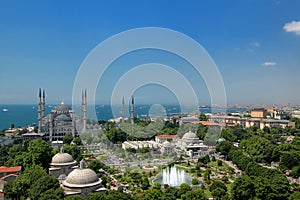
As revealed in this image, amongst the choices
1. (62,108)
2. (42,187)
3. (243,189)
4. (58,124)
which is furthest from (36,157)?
(62,108)

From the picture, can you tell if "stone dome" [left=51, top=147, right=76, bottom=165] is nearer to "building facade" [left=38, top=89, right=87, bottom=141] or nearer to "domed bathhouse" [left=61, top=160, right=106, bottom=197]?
"domed bathhouse" [left=61, top=160, right=106, bottom=197]

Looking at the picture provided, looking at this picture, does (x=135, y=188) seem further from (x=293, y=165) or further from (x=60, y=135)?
(x=60, y=135)

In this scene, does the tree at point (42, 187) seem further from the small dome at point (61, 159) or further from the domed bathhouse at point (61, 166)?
the small dome at point (61, 159)

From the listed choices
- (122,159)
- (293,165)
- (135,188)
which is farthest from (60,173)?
(293,165)

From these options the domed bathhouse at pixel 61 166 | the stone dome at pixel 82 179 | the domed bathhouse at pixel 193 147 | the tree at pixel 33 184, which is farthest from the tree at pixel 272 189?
the domed bathhouse at pixel 193 147

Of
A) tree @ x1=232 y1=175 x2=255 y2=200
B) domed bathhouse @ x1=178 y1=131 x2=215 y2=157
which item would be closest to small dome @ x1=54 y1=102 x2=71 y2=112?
domed bathhouse @ x1=178 y1=131 x2=215 y2=157
